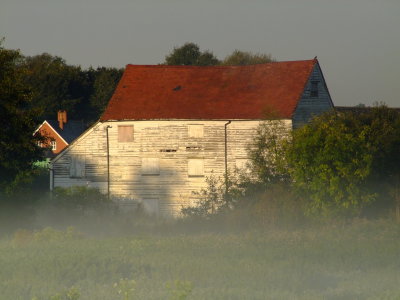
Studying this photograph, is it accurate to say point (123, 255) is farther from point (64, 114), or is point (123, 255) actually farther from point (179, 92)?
point (64, 114)

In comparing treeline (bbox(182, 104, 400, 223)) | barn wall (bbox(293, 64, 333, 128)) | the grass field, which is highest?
barn wall (bbox(293, 64, 333, 128))

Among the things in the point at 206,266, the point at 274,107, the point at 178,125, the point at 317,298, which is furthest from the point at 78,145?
the point at 317,298

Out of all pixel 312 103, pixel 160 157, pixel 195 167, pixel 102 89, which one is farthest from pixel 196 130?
pixel 102 89

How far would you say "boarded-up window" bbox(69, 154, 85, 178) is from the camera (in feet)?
197

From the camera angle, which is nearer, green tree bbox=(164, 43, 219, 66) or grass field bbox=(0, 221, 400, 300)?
grass field bbox=(0, 221, 400, 300)

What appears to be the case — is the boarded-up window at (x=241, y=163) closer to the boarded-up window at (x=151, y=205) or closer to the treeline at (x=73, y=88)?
the boarded-up window at (x=151, y=205)

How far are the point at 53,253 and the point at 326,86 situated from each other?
31198mm

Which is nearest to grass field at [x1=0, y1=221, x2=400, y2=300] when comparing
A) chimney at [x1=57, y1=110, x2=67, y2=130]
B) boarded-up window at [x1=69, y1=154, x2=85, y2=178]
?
boarded-up window at [x1=69, y1=154, x2=85, y2=178]

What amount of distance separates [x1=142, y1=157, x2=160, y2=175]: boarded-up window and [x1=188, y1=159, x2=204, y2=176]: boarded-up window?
6.24ft

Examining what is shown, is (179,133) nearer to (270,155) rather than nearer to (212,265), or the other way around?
(270,155)

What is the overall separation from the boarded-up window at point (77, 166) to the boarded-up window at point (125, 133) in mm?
2548

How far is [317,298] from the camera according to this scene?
2419 centimetres

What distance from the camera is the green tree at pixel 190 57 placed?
130000 millimetres

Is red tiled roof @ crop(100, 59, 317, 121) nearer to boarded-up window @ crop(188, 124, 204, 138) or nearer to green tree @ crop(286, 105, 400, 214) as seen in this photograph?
boarded-up window @ crop(188, 124, 204, 138)
